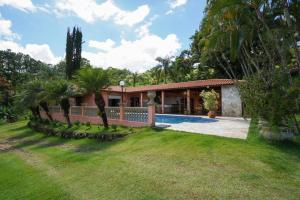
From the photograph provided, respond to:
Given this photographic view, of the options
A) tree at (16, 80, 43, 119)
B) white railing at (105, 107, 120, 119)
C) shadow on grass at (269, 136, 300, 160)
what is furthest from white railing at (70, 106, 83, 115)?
shadow on grass at (269, 136, 300, 160)

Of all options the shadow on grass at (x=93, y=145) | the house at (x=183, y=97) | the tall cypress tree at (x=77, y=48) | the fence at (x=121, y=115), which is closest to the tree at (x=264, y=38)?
the fence at (x=121, y=115)

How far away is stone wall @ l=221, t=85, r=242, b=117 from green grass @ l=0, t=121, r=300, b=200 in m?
11.0

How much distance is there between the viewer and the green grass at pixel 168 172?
5578 millimetres

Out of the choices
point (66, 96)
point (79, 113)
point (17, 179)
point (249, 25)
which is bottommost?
point (17, 179)

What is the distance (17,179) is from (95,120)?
10.4m

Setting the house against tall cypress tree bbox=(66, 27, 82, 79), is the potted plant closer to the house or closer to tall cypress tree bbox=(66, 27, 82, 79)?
the house

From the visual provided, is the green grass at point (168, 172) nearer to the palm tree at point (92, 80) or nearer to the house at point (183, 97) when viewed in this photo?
the palm tree at point (92, 80)

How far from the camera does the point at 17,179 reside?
26.7ft

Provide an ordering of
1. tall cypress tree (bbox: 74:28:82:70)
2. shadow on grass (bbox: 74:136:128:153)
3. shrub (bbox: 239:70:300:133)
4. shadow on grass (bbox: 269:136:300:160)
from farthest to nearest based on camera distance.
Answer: tall cypress tree (bbox: 74:28:82:70) < shadow on grass (bbox: 74:136:128:153) < shrub (bbox: 239:70:300:133) < shadow on grass (bbox: 269:136:300:160)

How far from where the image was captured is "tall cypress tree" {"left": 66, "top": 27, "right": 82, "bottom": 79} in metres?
30.6

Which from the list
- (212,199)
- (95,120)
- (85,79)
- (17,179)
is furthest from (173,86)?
(212,199)

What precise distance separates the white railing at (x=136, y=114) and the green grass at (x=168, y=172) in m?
→ 3.28

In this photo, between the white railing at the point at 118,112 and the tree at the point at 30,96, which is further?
the tree at the point at 30,96

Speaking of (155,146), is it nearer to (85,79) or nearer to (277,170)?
(277,170)
